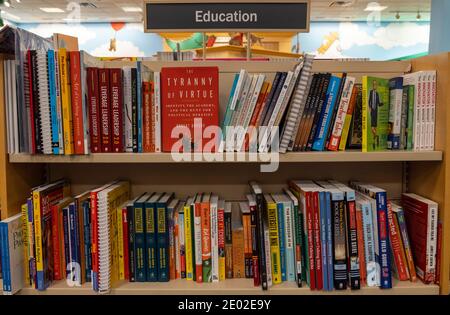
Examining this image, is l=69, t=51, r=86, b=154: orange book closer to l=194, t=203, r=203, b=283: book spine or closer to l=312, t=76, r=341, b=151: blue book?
l=194, t=203, r=203, b=283: book spine

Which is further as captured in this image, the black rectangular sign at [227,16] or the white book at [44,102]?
the black rectangular sign at [227,16]

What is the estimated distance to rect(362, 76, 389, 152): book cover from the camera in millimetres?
1182

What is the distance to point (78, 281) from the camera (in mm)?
1193

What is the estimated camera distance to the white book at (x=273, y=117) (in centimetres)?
113

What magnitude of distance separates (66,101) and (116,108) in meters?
0.15

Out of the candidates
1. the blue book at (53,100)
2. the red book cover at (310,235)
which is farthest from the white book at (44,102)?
the red book cover at (310,235)

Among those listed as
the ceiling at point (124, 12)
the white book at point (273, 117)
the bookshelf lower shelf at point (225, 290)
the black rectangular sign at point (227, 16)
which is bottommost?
the bookshelf lower shelf at point (225, 290)

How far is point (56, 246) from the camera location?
3.96ft

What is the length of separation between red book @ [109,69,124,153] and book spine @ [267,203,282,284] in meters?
0.52

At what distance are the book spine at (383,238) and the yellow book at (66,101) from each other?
988 mm

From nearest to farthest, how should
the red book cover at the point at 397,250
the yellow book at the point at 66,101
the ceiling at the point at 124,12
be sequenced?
the yellow book at the point at 66,101 → the red book cover at the point at 397,250 → the ceiling at the point at 124,12

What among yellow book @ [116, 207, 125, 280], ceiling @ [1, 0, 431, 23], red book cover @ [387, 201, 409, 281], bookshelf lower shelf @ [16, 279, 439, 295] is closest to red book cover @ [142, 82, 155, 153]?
yellow book @ [116, 207, 125, 280]

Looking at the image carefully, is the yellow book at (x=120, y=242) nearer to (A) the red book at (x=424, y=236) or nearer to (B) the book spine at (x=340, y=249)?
(B) the book spine at (x=340, y=249)

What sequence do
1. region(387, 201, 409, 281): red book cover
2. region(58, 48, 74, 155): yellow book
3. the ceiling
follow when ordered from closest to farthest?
region(58, 48, 74, 155): yellow book → region(387, 201, 409, 281): red book cover → the ceiling
